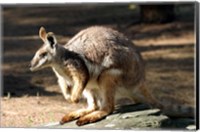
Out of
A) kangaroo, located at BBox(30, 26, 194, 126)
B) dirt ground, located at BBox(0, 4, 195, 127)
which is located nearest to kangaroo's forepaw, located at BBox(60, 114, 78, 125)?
kangaroo, located at BBox(30, 26, 194, 126)

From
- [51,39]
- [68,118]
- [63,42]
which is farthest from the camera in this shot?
[63,42]

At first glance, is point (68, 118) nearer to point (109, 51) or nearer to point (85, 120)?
point (85, 120)

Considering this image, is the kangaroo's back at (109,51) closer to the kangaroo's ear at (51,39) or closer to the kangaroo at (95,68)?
→ the kangaroo at (95,68)

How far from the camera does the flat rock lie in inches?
132

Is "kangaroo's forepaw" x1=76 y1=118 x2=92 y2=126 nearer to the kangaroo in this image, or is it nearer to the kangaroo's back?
the kangaroo

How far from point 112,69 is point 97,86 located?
0.41ft

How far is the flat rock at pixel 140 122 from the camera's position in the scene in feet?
11.0

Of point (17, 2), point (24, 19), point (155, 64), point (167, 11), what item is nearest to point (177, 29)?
point (167, 11)

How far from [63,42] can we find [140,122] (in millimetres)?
2840

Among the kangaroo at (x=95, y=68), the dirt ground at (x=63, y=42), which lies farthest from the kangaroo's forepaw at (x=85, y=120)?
the dirt ground at (x=63, y=42)

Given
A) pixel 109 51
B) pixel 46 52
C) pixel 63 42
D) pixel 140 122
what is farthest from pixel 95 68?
pixel 63 42

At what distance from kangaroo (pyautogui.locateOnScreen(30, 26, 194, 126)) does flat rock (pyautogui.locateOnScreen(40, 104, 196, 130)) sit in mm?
35

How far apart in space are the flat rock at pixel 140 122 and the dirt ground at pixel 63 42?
0.48 m

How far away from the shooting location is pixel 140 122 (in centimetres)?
337
